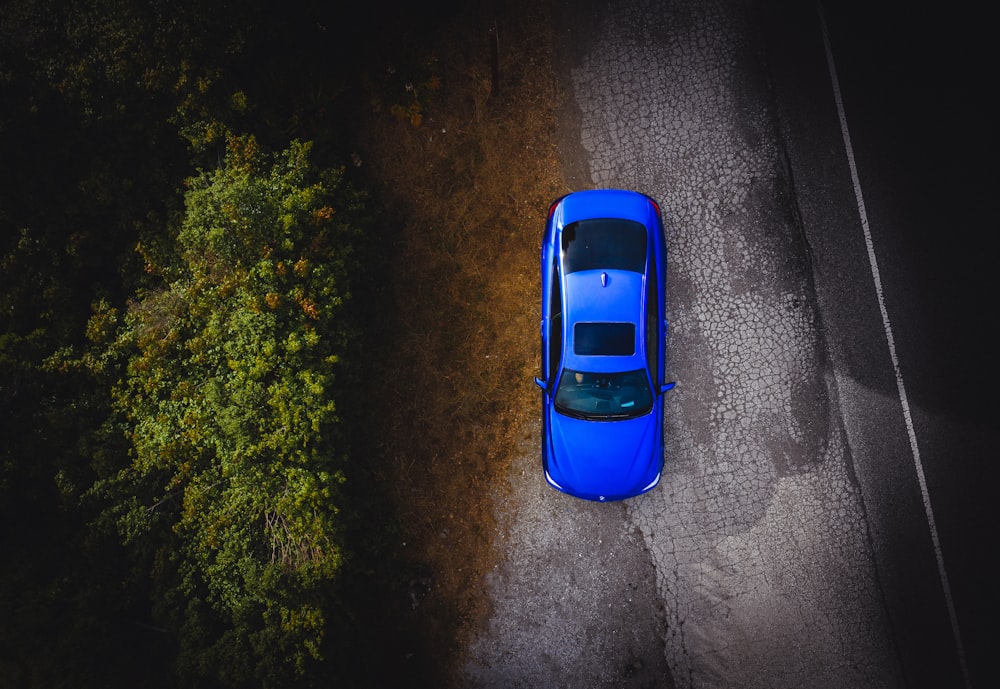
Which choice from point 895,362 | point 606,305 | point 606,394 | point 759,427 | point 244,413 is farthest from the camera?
point 759,427

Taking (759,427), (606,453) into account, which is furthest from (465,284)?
(759,427)

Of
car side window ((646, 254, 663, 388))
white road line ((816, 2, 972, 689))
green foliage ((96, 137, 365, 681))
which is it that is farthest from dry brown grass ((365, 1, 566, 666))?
white road line ((816, 2, 972, 689))

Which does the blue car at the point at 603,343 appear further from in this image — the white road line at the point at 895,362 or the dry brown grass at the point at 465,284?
the white road line at the point at 895,362

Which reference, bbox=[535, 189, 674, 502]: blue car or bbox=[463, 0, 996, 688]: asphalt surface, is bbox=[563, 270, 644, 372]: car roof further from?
bbox=[463, 0, 996, 688]: asphalt surface

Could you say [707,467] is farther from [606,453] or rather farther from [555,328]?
[555,328]

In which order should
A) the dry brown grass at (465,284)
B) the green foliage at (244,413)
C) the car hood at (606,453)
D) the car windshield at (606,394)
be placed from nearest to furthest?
the green foliage at (244,413) → the car windshield at (606,394) → the car hood at (606,453) → the dry brown grass at (465,284)

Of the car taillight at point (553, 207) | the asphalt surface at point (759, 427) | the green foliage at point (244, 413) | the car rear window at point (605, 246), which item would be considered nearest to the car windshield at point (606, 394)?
the asphalt surface at point (759, 427)

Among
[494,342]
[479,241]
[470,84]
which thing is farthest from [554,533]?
[470,84]
